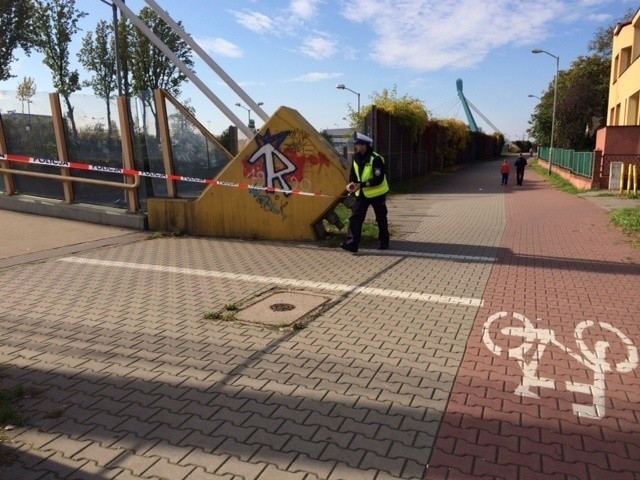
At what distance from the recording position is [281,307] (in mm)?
5500

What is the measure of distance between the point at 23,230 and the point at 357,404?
8.37 m

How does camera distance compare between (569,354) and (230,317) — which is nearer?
(569,354)

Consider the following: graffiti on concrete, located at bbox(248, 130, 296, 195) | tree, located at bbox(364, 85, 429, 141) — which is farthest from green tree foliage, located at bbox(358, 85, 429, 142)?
graffiti on concrete, located at bbox(248, 130, 296, 195)

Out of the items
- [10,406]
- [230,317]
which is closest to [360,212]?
[230,317]

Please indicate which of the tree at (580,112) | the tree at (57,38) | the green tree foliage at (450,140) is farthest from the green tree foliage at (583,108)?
the tree at (57,38)

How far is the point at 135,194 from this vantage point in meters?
10.1

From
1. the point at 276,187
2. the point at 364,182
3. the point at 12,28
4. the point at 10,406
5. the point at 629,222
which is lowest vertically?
the point at 629,222

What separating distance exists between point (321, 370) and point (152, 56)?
28.0 m

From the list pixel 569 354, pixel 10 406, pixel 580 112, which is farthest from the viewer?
pixel 580 112

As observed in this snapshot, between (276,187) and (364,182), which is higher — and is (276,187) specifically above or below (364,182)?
below

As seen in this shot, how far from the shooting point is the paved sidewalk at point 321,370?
2.88 metres

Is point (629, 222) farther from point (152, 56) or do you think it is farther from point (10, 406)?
point (152, 56)

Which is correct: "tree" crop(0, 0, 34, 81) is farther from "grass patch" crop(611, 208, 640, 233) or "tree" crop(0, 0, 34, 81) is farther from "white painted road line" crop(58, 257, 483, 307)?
"grass patch" crop(611, 208, 640, 233)

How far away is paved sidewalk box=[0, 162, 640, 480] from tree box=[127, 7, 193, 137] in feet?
72.2
